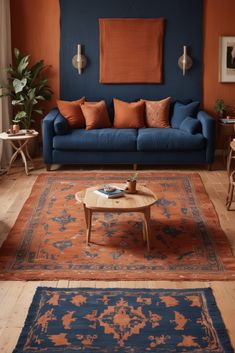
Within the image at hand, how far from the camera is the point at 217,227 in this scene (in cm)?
482

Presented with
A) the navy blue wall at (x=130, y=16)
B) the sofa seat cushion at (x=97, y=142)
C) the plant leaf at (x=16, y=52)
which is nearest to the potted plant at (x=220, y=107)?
the navy blue wall at (x=130, y=16)

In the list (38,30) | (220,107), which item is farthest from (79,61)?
(220,107)

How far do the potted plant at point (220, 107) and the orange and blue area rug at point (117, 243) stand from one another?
6.26 feet

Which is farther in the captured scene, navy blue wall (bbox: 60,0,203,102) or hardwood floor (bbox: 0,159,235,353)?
navy blue wall (bbox: 60,0,203,102)

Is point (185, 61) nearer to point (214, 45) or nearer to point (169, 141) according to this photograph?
point (214, 45)

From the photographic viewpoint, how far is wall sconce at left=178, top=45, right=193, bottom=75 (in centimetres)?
747

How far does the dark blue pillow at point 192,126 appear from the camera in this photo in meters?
6.81

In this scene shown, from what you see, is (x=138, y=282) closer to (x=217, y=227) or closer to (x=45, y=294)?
(x=45, y=294)

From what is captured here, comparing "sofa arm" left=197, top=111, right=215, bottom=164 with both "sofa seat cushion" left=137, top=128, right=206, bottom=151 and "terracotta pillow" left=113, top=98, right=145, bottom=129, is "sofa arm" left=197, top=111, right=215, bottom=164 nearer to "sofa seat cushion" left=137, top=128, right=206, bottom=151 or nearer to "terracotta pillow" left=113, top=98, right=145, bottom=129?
"sofa seat cushion" left=137, top=128, right=206, bottom=151

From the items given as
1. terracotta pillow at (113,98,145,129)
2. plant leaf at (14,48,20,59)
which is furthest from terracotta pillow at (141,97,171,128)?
plant leaf at (14,48,20,59)

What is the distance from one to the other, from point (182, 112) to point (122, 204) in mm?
3202

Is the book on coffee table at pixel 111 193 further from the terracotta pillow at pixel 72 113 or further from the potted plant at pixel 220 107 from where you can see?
the potted plant at pixel 220 107

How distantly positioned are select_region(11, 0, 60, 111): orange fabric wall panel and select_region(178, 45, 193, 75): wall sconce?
1730 millimetres

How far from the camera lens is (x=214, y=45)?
7543 millimetres
